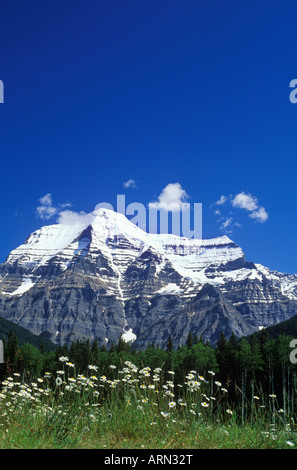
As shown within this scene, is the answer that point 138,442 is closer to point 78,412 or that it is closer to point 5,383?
point 78,412

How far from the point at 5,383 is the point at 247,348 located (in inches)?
2002

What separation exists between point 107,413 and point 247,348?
51.6 m

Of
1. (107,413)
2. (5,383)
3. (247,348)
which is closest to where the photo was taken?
(107,413)

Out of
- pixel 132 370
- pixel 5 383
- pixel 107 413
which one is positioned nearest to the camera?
pixel 107 413

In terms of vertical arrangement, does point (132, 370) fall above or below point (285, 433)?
above

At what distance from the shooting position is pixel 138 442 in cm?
599

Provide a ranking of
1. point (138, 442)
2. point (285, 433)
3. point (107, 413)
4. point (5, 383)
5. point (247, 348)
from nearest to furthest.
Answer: point (138, 442) → point (285, 433) → point (107, 413) → point (5, 383) → point (247, 348)

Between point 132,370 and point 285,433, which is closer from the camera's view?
point 285,433

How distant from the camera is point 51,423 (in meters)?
6.21

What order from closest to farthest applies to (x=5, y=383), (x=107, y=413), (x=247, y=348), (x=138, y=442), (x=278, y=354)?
(x=138, y=442) < (x=107, y=413) < (x=5, y=383) < (x=278, y=354) < (x=247, y=348)
